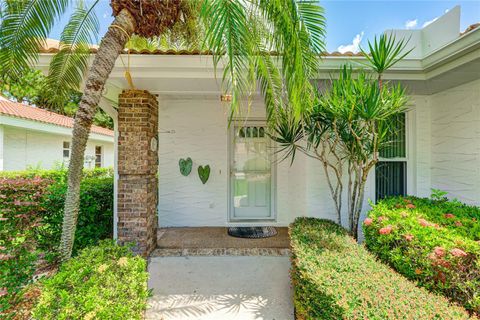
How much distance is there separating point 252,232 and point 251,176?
135 centimetres

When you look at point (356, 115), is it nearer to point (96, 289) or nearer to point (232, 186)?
point (232, 186)

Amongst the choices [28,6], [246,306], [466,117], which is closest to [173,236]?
[246,306]

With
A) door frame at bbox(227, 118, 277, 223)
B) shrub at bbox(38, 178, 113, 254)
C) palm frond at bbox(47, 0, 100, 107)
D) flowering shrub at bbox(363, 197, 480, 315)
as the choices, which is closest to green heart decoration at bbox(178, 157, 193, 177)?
door frame at bbox(227, 118, 277, 223)

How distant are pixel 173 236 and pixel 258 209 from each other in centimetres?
209

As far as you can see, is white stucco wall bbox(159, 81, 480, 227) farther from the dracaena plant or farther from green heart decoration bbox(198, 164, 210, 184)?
the dracaena plant

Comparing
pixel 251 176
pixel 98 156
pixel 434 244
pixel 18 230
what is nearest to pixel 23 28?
pixel 18 230

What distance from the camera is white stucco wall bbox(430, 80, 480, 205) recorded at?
4.21 m

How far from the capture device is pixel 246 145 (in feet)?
19.7

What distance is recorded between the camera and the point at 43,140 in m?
10.5

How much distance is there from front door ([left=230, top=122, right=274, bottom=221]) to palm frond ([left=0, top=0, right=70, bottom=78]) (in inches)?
152

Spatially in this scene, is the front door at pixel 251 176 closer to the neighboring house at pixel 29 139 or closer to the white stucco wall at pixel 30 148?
the neighboring house at pixel 29 139

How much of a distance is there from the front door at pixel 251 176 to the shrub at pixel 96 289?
12.2 feet

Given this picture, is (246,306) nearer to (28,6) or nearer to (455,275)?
(455,275)

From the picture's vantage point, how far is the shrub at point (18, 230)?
2.81 meters
